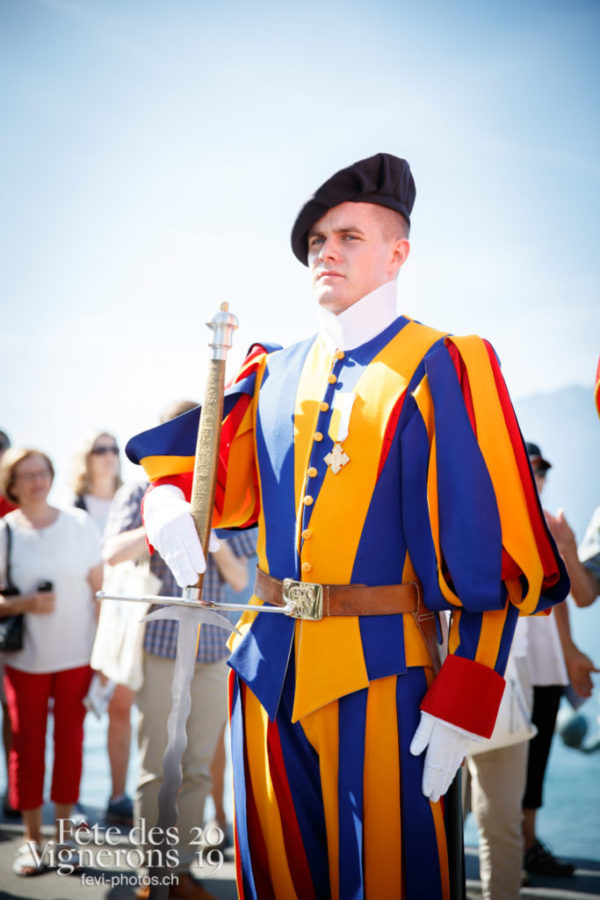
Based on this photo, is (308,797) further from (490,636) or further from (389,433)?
(389,433)

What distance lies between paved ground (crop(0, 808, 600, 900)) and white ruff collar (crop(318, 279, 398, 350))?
2.30m

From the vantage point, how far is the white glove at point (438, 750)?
1.54m

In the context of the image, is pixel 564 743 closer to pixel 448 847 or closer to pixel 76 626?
pixel 76 626

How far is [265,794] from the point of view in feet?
5.40

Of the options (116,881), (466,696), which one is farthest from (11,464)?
(466,696)

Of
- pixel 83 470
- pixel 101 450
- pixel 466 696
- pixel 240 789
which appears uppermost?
pixel 101 450

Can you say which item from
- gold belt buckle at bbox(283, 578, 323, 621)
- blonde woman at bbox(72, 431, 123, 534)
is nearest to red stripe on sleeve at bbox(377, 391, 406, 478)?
gold belt buckle at bbox(283, 578, 323, 621)

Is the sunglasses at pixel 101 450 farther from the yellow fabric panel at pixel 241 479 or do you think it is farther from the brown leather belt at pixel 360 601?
the brown leather belt at pixel 360 601

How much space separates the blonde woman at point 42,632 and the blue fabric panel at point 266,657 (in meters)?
1.84

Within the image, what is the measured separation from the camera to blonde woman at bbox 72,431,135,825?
3.74 meters

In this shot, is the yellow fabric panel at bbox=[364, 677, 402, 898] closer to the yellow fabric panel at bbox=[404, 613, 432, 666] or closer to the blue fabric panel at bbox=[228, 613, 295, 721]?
the yellow fabric panel at bbox=[404, 613, 432, 666]

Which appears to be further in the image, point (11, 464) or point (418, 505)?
point (11, 464)

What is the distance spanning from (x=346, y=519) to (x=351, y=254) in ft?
2.04

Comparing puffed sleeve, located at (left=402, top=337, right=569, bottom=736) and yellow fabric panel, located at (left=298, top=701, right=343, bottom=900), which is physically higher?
puffed sleeve, located at (left=402, top=337, right=569, bottom=736)
